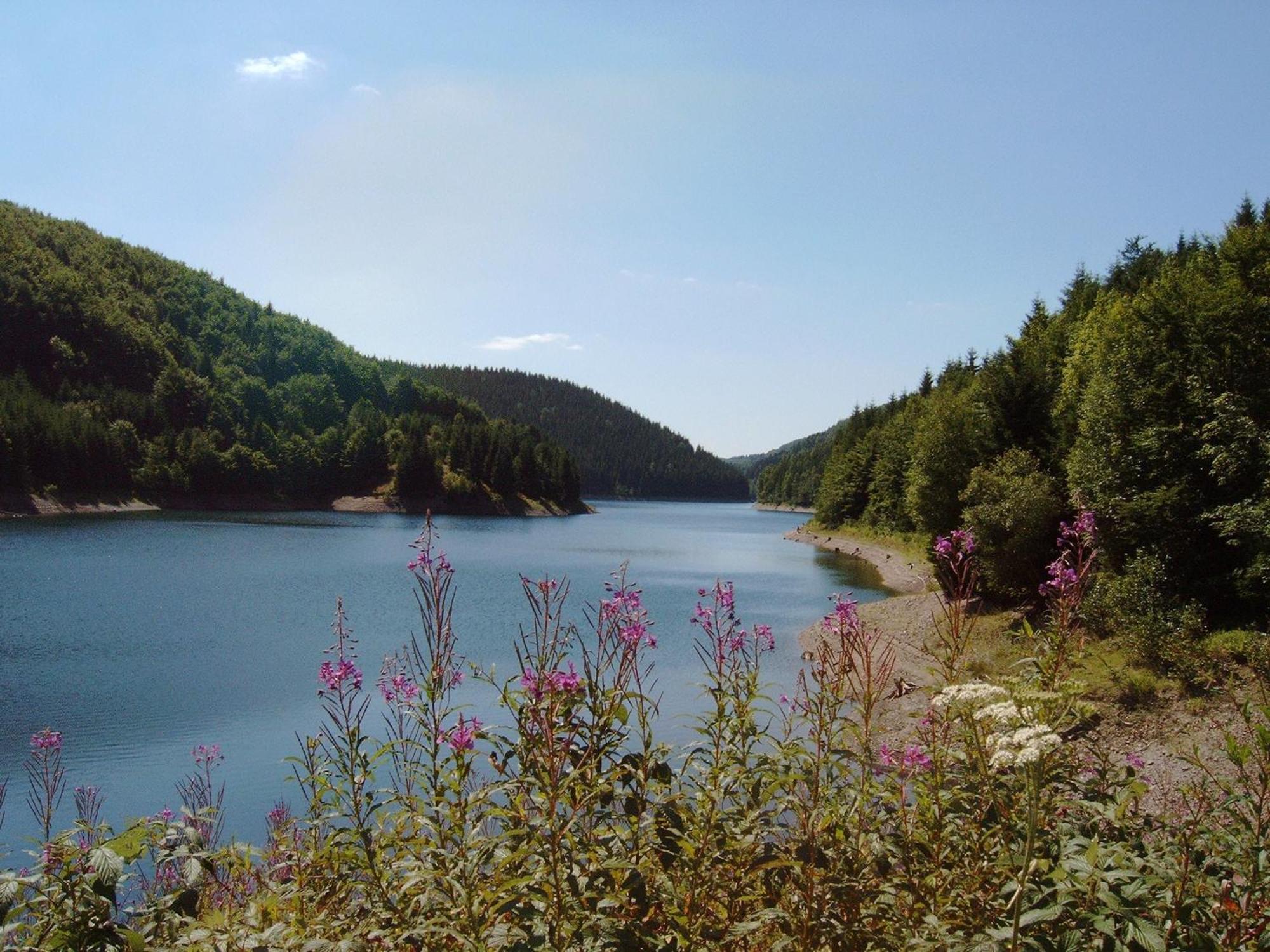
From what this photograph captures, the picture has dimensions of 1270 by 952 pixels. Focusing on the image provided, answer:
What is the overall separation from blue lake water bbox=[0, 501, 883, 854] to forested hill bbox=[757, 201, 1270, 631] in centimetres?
865

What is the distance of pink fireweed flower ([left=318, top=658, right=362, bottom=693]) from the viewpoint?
12.5 ft

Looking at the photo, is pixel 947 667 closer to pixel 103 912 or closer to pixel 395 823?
pixel 395 823

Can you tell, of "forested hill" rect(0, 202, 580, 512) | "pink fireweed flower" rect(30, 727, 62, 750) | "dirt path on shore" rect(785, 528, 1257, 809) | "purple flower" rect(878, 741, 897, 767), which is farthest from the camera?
"forested hill" rect(0, 202, 580, 512)

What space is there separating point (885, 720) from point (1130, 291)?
33991 mm

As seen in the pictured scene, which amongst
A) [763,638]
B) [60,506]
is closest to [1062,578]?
[763,638]

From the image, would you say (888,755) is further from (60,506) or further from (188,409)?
(188,409)

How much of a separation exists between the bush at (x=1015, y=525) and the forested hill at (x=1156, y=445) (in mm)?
45

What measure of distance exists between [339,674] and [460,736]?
964 millimetres

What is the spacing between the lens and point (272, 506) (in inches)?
4003

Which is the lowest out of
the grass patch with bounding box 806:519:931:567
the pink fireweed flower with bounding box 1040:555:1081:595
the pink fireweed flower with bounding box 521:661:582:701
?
the grass patch with bounding box 806:519:931:567

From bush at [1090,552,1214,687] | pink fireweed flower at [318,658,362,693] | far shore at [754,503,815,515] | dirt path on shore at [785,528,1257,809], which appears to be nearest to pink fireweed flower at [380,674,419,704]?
pink fireweed flower at [318,658,362,693]

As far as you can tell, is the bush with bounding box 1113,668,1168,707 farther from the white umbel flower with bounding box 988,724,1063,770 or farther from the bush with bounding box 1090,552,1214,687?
the white umbel flower with bounding box 988,724,1063,770

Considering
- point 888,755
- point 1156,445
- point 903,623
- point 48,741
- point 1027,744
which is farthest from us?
point 903,623

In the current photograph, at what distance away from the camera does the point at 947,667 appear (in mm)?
3650
